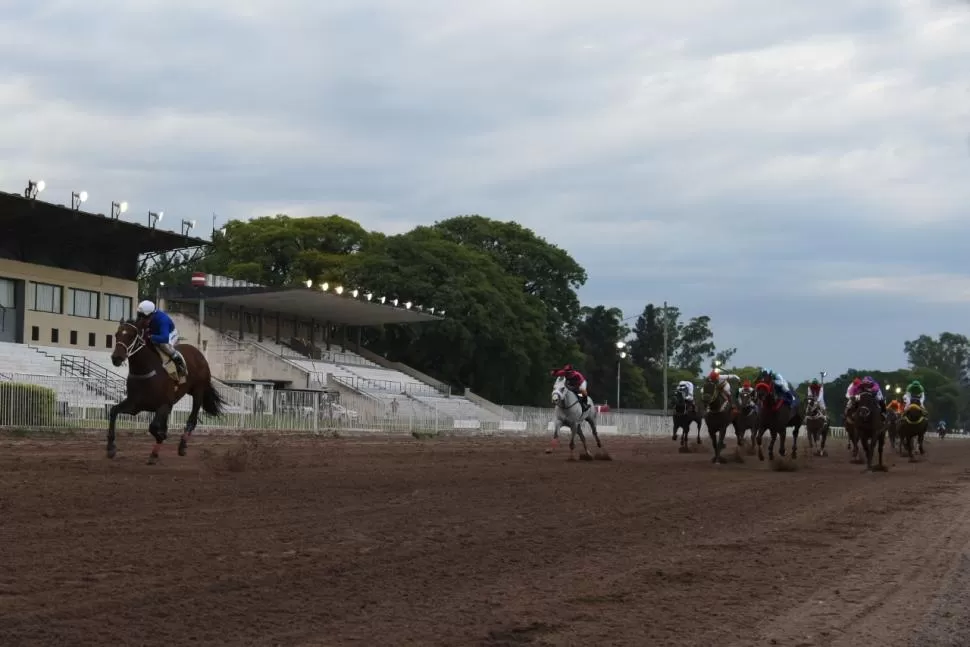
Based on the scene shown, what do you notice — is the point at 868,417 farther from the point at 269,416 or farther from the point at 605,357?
the point at 605,357

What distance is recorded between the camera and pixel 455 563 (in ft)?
28.1

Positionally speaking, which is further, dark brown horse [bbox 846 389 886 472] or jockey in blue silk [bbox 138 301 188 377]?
dark brown horse [bbox 846 389 886 472]

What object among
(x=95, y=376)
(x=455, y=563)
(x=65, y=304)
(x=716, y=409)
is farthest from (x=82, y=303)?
(x=455, y=563)

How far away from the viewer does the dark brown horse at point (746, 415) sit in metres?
26.0

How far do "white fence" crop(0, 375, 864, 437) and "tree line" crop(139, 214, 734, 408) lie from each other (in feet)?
44.1

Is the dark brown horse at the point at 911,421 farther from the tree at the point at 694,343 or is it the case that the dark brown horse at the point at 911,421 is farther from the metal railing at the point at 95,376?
the tree at the point at 694,343

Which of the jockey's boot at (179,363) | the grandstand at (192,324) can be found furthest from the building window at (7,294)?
the jockey's boot at (179,363)

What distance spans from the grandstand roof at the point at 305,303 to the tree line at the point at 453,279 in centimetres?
227

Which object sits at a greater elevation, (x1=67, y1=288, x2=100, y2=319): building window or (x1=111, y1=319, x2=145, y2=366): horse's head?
(x1=67, y1=288, x2=100, y2=319): building window

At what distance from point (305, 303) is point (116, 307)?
10.7 metres

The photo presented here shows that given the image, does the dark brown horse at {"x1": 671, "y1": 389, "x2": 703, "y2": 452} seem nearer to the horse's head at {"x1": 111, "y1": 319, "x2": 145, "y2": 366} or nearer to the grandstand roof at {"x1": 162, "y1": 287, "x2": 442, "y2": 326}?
the horse's head at {"x1": 111, "y1": 319, "x2": 145, "y2": 366}

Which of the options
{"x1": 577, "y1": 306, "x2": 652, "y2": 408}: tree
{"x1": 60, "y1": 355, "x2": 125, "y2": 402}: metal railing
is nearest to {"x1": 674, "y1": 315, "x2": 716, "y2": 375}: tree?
{"x1": 577, "y1": 306, "x2": 652, "y2": 408}: tree

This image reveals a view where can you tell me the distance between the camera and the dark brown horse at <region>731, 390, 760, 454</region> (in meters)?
26.0

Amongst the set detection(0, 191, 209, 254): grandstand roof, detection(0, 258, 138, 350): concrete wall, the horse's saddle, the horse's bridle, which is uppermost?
→ detection(0, 191, 209, 254): grandstand roof
